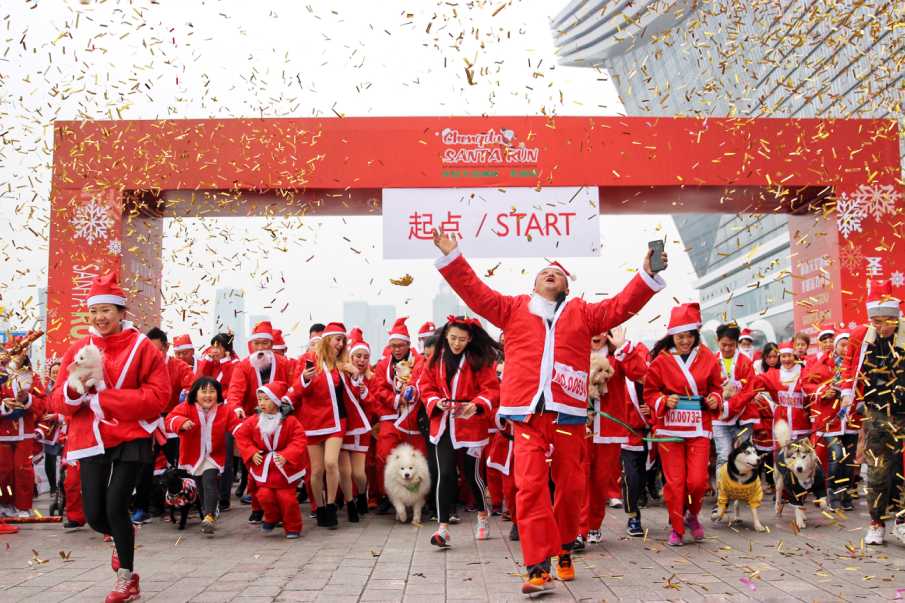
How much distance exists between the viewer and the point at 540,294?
4.97 metres

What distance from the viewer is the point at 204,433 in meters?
7.60

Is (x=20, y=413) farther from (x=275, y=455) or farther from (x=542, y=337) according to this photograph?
(x=542, y=337)

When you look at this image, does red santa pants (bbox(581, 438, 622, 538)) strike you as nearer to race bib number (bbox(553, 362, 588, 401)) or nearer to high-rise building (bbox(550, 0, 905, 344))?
race bib number (bbox(553, 362, 588, 401))

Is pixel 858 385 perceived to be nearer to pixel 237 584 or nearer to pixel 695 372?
pixel 695 372

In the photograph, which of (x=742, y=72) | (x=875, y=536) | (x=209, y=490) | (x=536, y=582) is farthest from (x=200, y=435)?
(x=742, y=72)

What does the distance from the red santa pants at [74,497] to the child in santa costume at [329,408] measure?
2.33m

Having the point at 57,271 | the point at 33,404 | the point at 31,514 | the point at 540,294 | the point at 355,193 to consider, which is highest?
the point at 355,193

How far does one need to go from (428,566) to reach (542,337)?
1944mm

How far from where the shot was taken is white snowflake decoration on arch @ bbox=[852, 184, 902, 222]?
43.3 feet

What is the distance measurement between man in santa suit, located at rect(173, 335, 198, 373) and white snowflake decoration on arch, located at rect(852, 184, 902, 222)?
474 inches

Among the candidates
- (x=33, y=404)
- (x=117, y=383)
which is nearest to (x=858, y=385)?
(x=117, y=383)

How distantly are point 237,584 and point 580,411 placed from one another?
2541mm

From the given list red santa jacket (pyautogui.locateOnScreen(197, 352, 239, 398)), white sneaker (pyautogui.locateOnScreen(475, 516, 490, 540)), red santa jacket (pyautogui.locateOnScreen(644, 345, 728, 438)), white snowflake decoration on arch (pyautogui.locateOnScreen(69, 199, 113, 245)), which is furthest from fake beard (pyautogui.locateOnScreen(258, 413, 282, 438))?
white snowflake decoration on arch (pyautogui.locateOnScreen(69, 199, 113, 245))

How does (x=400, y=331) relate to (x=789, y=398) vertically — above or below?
above
